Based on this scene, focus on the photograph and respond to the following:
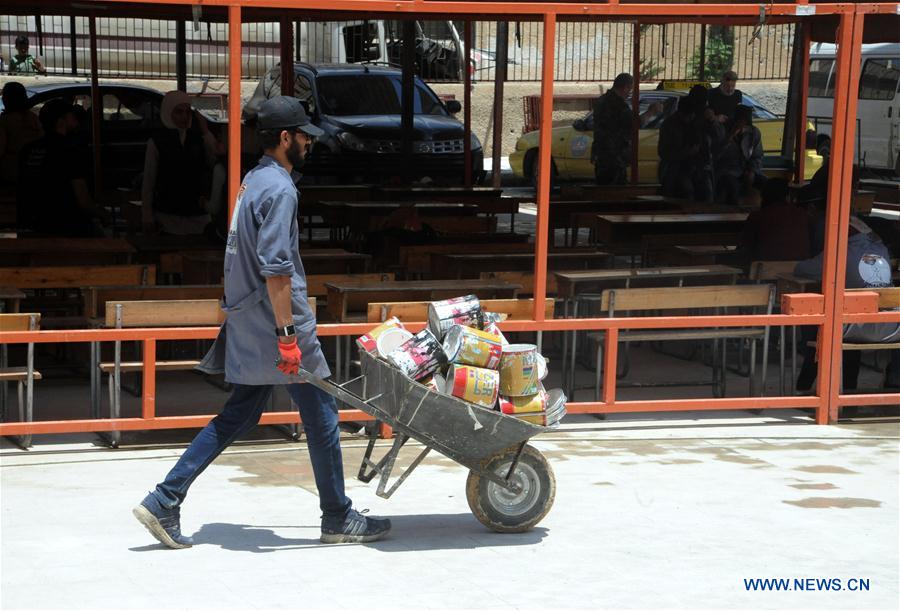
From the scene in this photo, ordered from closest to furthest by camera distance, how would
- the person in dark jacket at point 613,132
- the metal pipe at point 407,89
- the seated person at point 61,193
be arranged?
the seated person at point 61,193
the metal pipe at point 407,89
the person in dark jacket at point 613,132

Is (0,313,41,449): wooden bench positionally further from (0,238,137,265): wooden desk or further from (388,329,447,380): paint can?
(388,329,447,380): paint can

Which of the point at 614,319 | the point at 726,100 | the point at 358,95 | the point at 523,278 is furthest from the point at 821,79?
the point at 614,319

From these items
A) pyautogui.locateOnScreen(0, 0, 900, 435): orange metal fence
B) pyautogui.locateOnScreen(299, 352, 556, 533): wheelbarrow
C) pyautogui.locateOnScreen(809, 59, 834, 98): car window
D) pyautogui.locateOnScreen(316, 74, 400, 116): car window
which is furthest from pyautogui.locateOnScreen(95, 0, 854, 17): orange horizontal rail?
pyautogui.locateOnScreen(809, 59, 834, 98): car window

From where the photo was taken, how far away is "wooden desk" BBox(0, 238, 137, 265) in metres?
9.45

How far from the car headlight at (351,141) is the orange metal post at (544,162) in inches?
465

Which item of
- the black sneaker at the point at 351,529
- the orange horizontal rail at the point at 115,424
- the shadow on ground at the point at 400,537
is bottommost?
the shadow on ground at the point at 400,537

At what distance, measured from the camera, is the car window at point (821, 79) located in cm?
2678

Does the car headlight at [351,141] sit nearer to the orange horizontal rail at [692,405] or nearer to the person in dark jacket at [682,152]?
the person in dark jacket at [682,152]

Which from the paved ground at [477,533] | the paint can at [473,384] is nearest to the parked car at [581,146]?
the paved ground at [477,533]

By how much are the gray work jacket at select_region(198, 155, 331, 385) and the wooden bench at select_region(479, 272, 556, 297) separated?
11.3 ft

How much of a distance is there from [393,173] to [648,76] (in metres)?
12.3

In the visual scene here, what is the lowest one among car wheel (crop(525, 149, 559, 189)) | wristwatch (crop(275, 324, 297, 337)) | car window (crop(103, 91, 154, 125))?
wristwatch (crop(275, 324, 297, 337))

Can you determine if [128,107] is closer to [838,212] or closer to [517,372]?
[838,212]

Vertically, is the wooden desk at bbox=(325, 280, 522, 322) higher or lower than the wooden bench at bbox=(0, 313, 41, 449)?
higher
